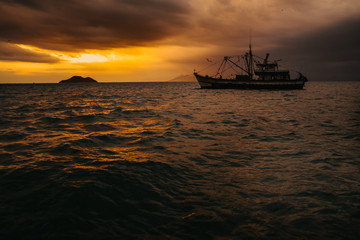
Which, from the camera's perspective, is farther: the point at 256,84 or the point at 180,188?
the point at 256,84

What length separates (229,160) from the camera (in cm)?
711

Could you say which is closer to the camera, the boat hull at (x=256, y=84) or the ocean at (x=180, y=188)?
the ocean at (x=180, y=188)

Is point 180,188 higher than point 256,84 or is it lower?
lower

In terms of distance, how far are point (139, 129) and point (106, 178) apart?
6.72 meters

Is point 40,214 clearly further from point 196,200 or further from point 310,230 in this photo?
point 310,230

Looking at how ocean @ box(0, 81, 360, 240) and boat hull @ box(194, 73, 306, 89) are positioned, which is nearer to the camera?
ocean @ box(0, 81, 360, 240)

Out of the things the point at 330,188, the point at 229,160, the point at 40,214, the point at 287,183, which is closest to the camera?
the point at 40,214

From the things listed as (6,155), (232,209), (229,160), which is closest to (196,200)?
(232,209)

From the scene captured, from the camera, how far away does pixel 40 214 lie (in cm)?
388

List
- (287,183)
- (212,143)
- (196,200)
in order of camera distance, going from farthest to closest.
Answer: (212,143)
(287,183)
(196,200)

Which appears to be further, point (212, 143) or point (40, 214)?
point (212, 143)

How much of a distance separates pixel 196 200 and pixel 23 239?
10.1ft

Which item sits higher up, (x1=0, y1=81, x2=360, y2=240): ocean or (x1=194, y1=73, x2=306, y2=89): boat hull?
(x1=194, y1=73, x2=306, y2=89): boat hull

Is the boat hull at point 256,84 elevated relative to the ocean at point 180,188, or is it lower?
elevated
